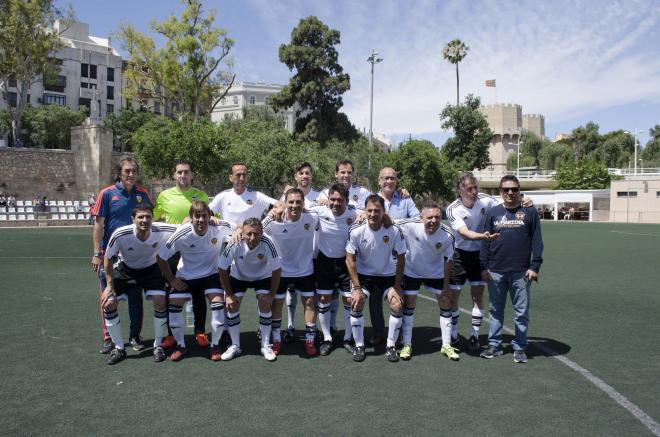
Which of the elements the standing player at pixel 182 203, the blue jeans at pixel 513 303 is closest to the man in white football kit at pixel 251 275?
the standing player at pixel 182 203

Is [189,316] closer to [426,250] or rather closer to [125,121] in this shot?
[426,250]

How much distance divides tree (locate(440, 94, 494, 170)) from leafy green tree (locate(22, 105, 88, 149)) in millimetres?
41172

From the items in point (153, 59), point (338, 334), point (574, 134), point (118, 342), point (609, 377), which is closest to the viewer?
point (609, 377)

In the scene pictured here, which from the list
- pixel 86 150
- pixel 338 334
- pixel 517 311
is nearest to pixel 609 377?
pixel 517 311

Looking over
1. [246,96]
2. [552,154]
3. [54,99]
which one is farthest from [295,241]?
[246,96]

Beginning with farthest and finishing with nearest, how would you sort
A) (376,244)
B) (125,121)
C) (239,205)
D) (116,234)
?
(125,121) < (239,205) < (376,244) < (116,234)

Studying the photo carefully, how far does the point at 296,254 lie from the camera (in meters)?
6.01

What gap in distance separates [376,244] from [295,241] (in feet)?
3.09

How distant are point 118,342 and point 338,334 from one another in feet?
8.50

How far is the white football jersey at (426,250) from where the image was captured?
5.84 m

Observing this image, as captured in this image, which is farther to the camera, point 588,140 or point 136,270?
point 588,140

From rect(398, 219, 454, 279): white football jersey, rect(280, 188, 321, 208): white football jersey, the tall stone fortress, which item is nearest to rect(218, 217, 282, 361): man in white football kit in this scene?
rect(280, 188, 321, 208): white football jersey

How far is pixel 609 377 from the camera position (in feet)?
16.6

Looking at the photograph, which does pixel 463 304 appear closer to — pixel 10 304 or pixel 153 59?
pixel 10 304
